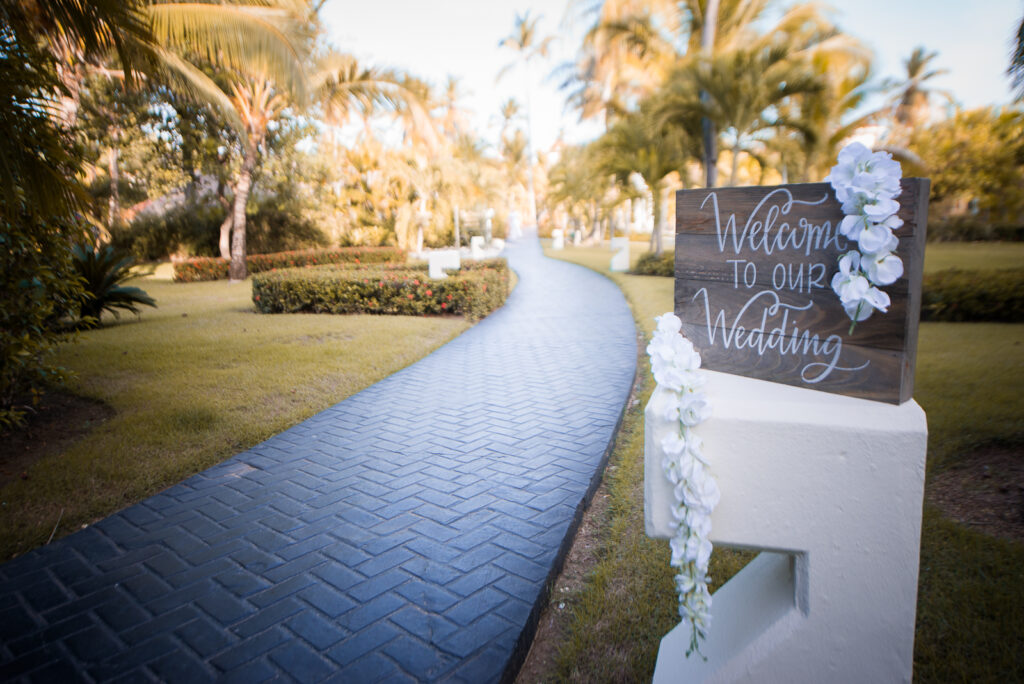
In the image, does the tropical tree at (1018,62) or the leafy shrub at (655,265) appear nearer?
the tropical tree at (1018,62)

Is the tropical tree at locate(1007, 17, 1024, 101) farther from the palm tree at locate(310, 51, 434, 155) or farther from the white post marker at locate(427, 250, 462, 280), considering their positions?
the palm tree at locate(310, 51, 434, 155)

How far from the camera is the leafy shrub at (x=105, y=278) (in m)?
9.61

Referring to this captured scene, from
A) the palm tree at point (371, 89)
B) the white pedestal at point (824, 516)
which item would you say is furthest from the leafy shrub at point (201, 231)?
the white pedestal at point (824, 516)

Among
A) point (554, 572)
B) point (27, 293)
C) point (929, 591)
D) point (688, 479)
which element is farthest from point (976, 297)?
point (27, 293)

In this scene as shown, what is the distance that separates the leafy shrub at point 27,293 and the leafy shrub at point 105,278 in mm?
5121

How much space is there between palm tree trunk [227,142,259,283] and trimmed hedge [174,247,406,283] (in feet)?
2.69

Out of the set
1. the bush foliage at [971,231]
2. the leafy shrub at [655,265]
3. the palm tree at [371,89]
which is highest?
the palm tree at [371,89]

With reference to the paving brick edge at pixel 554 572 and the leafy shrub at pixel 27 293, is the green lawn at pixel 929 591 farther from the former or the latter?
the leafy shrub at pixel 27 293

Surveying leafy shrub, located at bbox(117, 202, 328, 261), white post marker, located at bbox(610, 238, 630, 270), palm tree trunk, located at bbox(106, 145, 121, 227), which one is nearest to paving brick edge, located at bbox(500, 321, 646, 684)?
white post marker, located at bbox(610, 238, 630, 270)

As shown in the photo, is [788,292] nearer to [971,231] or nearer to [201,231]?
[971,231]

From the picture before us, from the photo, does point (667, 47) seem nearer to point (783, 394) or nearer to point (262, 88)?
point (262, 88)

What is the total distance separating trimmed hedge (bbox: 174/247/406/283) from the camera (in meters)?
20.9

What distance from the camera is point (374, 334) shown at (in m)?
9.46

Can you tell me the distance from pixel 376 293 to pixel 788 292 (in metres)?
10.6
